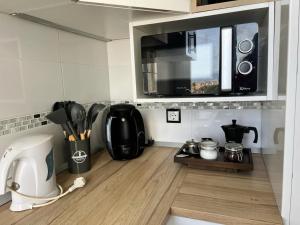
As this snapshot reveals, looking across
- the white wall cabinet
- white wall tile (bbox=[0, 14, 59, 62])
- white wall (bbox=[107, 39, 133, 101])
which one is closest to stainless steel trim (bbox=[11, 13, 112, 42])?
white wall tile (bbox=[0, 14, 59, 62])

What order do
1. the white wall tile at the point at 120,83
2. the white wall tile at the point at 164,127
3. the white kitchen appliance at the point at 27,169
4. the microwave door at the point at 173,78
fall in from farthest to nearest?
1. the white wall tile at the point at 120,83
2. the white wall tile at the point at 164,127
3. the microwave door at the point at 173,78
4. the white kitchen appliance at the point at 27,169

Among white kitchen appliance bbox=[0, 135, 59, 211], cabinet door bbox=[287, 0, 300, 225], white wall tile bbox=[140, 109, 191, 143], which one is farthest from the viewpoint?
white wall tile bbox=[140, 109, 191, 143]

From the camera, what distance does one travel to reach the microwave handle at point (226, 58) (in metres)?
0.82

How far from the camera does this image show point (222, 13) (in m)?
0.83

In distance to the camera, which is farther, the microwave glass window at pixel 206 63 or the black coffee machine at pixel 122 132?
the black coffee machine at pixel 122 132

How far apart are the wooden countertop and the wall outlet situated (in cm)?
34

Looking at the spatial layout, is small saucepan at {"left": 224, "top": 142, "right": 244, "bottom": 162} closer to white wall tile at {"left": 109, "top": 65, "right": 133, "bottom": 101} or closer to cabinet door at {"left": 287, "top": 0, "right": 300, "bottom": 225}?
cabinet door at {"left": 287, "top": 0, "right": 300, "bottom": 225}

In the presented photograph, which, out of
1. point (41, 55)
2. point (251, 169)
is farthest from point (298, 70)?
point (41, 55)

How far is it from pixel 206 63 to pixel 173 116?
0.49m

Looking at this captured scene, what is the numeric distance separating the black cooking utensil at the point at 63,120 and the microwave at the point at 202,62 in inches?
14.6

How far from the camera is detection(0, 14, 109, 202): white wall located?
83cm

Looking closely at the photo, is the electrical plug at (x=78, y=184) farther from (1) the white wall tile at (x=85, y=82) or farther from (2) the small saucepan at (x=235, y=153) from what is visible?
(2) the small saucepan at (x=235, y=153)

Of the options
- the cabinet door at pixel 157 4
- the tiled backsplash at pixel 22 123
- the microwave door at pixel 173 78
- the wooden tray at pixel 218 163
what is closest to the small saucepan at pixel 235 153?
the wooden tray at pixel 218 163

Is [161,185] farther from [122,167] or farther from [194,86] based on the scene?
[194,86]
